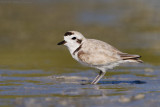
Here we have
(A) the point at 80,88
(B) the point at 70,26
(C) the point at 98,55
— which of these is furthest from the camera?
(B) the point at 70,26

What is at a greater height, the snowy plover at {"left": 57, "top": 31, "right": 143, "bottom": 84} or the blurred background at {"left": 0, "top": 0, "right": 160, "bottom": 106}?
the blurred background at {"left": 0, "top": 0, "right": 160, "bottom": 106}

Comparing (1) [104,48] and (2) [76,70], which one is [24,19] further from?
(1) [104,48]

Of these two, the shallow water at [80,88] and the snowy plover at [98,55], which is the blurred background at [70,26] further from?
the snowy plover at [98,55]

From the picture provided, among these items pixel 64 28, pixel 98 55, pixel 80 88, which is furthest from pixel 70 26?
pixel 80 88

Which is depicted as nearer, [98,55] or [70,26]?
[98,55]

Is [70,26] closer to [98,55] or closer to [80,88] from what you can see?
[98,55]

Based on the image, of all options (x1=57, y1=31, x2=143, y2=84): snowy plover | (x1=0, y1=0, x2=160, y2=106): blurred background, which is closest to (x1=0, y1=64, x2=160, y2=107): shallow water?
(x1=57, y1=31, x2=143, y2=84): snowy plover

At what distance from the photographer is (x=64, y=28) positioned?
64.1ft

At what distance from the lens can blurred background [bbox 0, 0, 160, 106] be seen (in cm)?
1440

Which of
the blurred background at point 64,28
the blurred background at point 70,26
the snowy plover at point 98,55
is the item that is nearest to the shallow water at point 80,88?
the snowy plover at point 98,55

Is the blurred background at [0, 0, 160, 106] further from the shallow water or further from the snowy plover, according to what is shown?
the snowy plover

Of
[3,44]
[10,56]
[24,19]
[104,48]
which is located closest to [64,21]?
[24,19]

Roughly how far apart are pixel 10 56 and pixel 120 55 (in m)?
5.70

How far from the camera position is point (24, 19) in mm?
20078
